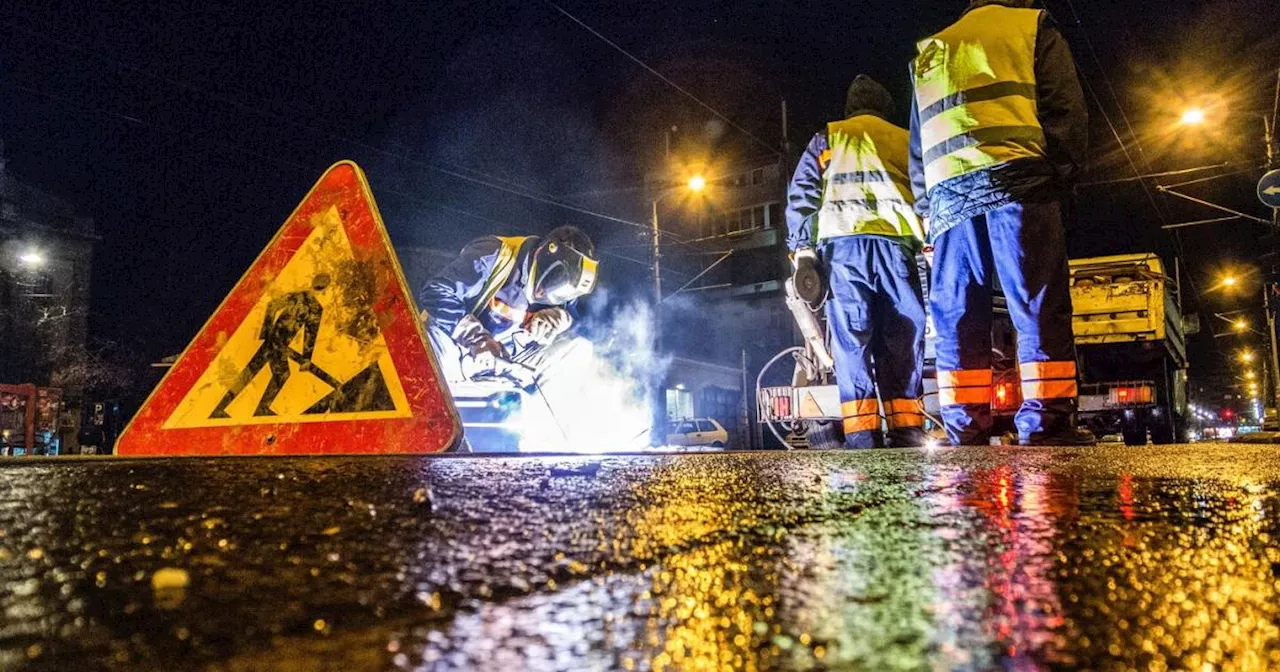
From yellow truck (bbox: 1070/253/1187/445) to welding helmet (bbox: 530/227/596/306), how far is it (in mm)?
5885

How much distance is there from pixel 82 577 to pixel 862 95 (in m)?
5.27

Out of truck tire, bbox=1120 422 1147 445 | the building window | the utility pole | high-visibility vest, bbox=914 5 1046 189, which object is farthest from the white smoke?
truck tire, bbox=1120 422 1147 445

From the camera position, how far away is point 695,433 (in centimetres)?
2084

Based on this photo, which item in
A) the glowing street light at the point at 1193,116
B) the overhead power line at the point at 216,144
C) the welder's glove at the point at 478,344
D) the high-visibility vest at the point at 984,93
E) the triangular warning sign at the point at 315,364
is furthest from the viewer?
the glowing street light at the point at 1193,116

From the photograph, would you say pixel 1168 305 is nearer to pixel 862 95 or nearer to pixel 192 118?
pixel 862 95

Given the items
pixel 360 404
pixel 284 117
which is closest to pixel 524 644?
pixel 360 404

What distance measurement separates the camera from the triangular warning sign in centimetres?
283

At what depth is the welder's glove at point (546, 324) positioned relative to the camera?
29.2ft

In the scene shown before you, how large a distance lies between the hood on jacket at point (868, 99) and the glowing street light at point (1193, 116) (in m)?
13.8

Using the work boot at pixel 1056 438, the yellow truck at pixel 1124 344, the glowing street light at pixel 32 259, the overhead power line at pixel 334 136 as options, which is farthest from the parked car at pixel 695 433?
the glowing street light at pixel 32 259

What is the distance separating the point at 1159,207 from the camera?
72.0 ft

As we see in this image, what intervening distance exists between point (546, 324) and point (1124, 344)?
6992mm

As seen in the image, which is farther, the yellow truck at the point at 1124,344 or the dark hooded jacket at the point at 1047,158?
the yellow truck at the point at 1124,344

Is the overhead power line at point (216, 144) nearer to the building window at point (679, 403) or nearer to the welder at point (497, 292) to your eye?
the welder at point (497, 292)
